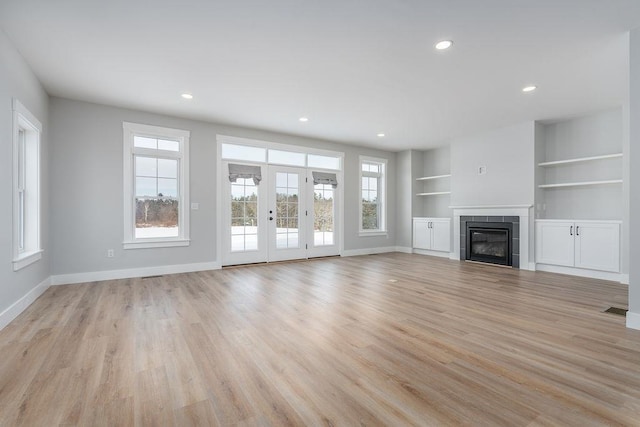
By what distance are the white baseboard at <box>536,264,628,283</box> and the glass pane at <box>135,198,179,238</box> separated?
261 inches

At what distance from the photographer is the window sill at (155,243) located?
496 centimetres

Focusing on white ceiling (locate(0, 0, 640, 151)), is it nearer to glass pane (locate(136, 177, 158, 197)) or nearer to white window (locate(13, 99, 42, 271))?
white window (locate(13, 99, 42, 271))

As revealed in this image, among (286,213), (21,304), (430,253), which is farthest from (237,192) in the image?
(430,253)

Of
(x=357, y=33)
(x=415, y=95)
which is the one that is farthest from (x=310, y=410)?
(x=415, y=95)

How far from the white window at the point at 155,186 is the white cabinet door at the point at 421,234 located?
215 inches

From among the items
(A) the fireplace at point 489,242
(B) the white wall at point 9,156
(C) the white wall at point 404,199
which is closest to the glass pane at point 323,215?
(C) the white wall at point 404,199

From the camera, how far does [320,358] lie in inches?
87.6

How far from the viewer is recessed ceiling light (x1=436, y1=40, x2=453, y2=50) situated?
3035mm

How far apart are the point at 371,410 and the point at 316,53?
3193 mm

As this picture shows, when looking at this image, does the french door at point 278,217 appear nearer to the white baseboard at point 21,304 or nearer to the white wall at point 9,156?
the white baseboard at point 21,304


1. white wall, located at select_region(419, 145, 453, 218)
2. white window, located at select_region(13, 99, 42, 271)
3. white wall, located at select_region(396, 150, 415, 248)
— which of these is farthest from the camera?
white wall, located at select_region(396, 150, 415, 248)

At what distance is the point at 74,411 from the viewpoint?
163 cm

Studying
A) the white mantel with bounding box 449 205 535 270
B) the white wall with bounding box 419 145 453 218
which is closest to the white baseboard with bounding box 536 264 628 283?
the white mantel with bounding box 449 205 535 270

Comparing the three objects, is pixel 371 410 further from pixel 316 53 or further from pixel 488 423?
pixel 316 53
